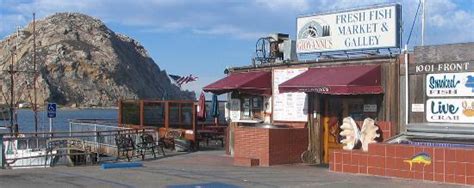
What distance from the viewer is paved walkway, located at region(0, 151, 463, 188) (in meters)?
14.7

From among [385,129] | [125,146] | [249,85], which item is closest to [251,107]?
[249,85]

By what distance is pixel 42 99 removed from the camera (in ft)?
560

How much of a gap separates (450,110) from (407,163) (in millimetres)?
1867

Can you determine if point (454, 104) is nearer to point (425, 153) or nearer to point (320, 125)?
point (425, 153)

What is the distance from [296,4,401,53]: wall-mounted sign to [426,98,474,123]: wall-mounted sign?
6.46 feet

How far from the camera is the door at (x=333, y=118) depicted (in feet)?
63.3

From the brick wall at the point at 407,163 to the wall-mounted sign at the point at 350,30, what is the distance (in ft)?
10.4

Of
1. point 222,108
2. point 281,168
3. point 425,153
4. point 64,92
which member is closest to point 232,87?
point 281,168

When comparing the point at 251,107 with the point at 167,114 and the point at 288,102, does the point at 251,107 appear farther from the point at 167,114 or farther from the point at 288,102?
the point at 167,114

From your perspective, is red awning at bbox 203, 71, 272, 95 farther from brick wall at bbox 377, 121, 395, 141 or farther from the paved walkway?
brick wall at bbox 377, 121, 395, 141

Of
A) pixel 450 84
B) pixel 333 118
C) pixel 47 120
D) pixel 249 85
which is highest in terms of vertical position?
pixel 249 85

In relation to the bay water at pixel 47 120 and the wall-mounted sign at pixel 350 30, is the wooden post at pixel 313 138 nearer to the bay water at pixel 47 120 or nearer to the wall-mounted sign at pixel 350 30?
the wall-mounted sign at pixel 350 30

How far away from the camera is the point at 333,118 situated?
19.8 m

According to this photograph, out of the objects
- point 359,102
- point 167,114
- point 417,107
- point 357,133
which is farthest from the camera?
point 167,114
